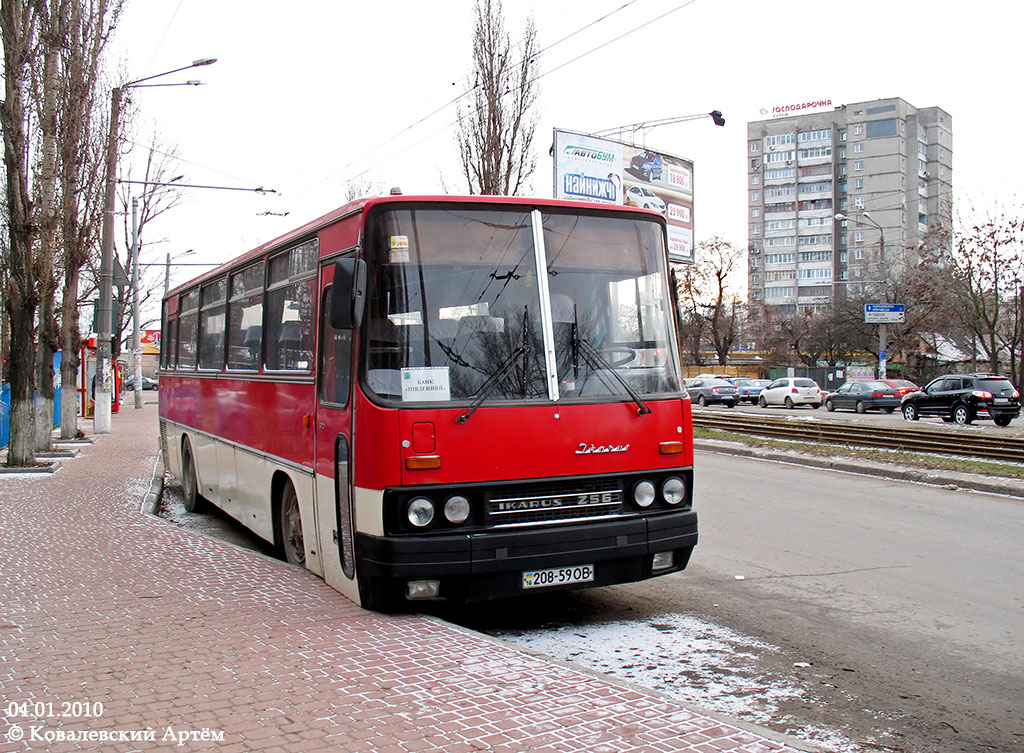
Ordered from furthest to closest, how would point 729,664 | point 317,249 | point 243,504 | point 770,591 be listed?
point 243,504 → point 770,591 → point 317,249 → point 729,664

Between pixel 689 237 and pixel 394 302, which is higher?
pixel 689 237

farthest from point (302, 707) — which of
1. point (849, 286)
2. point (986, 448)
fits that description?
point (849, 286)

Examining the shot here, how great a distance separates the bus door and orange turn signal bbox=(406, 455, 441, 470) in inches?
22.0

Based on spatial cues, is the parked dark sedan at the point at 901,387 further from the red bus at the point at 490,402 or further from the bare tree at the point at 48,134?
the red bus at the point at 490,402

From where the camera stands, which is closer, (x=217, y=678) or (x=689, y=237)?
(x=217, y=678)

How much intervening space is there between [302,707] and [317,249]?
368 cm

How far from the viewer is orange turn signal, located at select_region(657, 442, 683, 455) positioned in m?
6.46

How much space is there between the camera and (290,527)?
7953mm

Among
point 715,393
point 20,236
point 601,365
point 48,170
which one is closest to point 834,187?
point 715,393

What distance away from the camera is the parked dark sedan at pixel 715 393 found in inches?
1802

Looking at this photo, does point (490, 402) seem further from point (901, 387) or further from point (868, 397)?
point (901, 387)

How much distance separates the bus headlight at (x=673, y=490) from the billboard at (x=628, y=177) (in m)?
21.2

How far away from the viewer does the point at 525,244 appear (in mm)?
6371

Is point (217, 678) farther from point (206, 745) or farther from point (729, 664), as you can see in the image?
point (729, 664)
